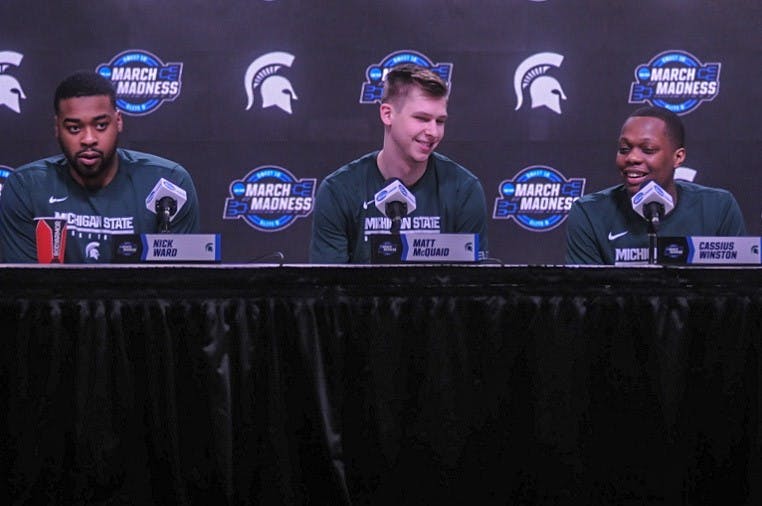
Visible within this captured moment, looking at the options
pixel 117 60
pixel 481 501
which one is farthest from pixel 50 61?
pixel 481 501

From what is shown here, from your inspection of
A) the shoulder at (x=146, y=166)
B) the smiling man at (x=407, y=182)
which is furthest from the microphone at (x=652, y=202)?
the shoulder at (x=146, y=166)

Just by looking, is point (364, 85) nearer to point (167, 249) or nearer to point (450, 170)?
point (450, 170)

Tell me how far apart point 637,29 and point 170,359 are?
11.4 ft

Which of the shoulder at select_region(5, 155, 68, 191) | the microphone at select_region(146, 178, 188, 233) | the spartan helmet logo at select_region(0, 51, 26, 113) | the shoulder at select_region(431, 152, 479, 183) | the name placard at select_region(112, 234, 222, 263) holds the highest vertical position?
the spartan helmet logo at select_region(0, 51, 26, 113)

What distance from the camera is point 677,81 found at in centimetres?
436

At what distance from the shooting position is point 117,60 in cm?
427

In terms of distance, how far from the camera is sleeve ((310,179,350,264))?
3148 mm

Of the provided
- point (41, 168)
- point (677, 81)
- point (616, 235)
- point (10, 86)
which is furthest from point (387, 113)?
point (10, 86)

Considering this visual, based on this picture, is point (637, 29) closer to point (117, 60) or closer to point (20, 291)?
point (117, 60)

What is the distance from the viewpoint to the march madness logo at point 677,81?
4.34m

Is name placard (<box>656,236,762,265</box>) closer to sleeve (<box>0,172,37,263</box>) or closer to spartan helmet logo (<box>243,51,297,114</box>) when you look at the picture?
sleeve (<box>0,172,37,263</box>)

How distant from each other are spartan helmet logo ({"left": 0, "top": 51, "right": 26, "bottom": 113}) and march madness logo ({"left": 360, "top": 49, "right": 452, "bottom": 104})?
5.79ft

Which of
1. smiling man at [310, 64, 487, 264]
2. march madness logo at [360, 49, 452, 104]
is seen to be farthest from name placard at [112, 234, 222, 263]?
march madness logo at [360, 49, 452, 104]

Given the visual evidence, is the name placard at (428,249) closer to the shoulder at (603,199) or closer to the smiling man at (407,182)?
the smiling man at (407,182)
